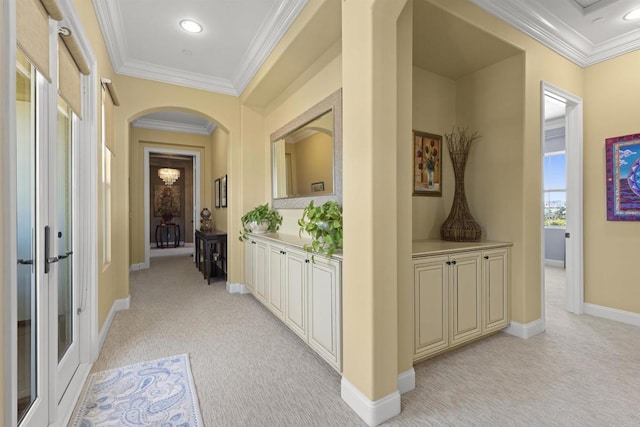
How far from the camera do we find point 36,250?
1483mm

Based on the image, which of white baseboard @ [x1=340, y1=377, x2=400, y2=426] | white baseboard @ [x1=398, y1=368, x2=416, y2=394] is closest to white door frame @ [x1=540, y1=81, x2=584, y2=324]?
white baseboard @ [x1=398, y1=368, x2=416, y2=394]

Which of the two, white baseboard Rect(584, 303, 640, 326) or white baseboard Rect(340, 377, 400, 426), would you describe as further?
white baseboard Rect(584, 303, 640, 326)

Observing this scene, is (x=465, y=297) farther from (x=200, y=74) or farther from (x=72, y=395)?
(x=200, y=74)

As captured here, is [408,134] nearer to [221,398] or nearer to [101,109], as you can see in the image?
[221,398]

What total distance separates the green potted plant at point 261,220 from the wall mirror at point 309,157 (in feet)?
0.55

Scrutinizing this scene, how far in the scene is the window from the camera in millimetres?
5977

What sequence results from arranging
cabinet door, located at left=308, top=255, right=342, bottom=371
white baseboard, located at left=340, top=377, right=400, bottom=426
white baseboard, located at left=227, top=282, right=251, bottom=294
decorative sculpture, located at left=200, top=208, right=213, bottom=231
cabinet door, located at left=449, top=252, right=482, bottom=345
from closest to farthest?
white baseboard, located at left=340, top=377, right=400, bottom=426 → cabinet door, located at left=308, top=255, right=342, bottom=371 → cabinet door, located at left=449, top=252, right=482, bottom=345 → white baseboard, located at left=227, top=282, right=251, bottom=294 → decorative sculpture, located at left=200, top=208, right=213, bottom=231

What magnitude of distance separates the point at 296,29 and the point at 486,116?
194 centimetres

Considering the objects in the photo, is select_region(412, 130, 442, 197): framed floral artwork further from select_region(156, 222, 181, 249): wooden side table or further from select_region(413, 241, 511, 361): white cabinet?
select_region(156, 222, 181, 249): wooden side table

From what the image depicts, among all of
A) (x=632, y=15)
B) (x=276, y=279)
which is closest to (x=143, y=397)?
(x=276, y=279)

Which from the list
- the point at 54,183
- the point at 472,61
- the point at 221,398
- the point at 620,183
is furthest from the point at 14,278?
the point at 620,183

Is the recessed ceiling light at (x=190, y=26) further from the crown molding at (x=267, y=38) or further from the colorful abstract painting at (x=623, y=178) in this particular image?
the colorful abstract painting at (x=623, y=178)

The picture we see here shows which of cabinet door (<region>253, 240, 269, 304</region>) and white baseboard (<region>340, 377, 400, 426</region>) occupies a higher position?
cabinet door (<region>253, 240, 269, 304</region>)

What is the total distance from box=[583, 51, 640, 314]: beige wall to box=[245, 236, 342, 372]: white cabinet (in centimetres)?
304
